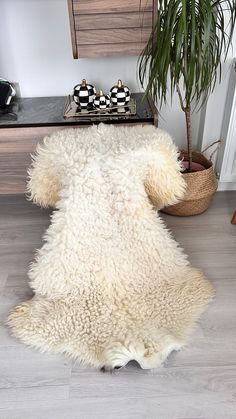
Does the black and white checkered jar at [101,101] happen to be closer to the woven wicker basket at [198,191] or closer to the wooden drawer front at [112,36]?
the wooden drawer front at [112,36]

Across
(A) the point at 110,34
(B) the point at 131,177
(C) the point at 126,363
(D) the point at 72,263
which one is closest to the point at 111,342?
(C) the point at 126,363

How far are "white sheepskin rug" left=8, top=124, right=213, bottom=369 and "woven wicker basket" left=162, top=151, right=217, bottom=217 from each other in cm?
35

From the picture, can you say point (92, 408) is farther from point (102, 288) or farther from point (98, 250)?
point (98, 250)

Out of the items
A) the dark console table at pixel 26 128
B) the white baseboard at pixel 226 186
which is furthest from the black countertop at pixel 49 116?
the white baseboard at pixel 226 186

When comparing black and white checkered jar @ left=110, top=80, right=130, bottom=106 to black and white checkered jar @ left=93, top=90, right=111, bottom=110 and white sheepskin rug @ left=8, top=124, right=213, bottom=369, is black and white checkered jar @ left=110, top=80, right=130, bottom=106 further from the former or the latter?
white sheepskin rug @ left=8, top=124, right=213, bottom=369

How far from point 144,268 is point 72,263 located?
30 centimetres

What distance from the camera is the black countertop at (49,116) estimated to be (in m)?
1.64

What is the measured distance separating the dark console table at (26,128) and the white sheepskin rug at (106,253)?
265mm

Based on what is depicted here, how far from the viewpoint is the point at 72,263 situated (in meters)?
1.33

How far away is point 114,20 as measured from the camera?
59.8 inches

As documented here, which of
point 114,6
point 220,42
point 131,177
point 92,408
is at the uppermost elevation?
point 114,6

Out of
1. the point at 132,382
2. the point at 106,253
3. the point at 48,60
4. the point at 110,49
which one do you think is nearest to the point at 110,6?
the point at 110,49

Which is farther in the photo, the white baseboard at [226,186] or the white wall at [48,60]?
the white baseboard at [226,186]

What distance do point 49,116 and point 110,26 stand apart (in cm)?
50
